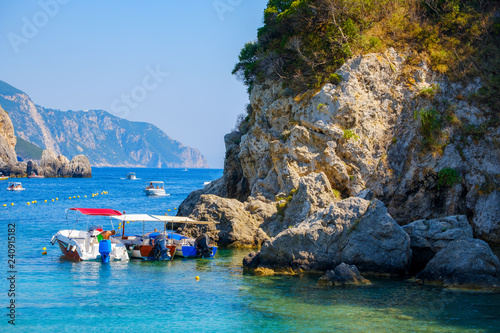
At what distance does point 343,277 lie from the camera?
20.8m

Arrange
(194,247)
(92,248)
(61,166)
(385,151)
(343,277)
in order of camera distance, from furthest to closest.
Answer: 1. (61,166)
2. (385,151)
3. (194,247)
4. (92,248)
5. (343,277)

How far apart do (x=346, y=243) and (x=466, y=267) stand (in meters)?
5.11

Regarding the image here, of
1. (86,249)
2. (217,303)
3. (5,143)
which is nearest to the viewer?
(217,303)

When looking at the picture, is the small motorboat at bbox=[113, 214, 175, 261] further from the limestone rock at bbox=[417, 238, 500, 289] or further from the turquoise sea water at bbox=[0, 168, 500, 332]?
the limestone rock at bbox=[417, 238, 500, 289]

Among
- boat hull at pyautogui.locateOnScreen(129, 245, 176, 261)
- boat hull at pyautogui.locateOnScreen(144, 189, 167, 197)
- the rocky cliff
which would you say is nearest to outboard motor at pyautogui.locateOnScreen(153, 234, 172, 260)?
boat hull at pyautogui.locateOnScreen(129, 245, 176, 261)

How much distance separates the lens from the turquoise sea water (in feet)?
51.9

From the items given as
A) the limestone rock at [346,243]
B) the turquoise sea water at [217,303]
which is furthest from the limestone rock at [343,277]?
the limestone rock at [346,243]

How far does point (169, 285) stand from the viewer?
2128 cm

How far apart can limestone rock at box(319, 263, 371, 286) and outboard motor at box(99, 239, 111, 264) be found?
1191cm

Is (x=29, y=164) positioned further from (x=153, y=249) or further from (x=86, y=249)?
(x=153, y=249)

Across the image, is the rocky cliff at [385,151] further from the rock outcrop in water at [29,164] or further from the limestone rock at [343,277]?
the rock outcrop in water at [29,164]

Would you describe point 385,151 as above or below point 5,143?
below

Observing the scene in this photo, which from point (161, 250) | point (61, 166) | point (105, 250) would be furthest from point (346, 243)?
point (61, 166)

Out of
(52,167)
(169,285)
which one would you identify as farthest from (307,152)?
(52,167)
